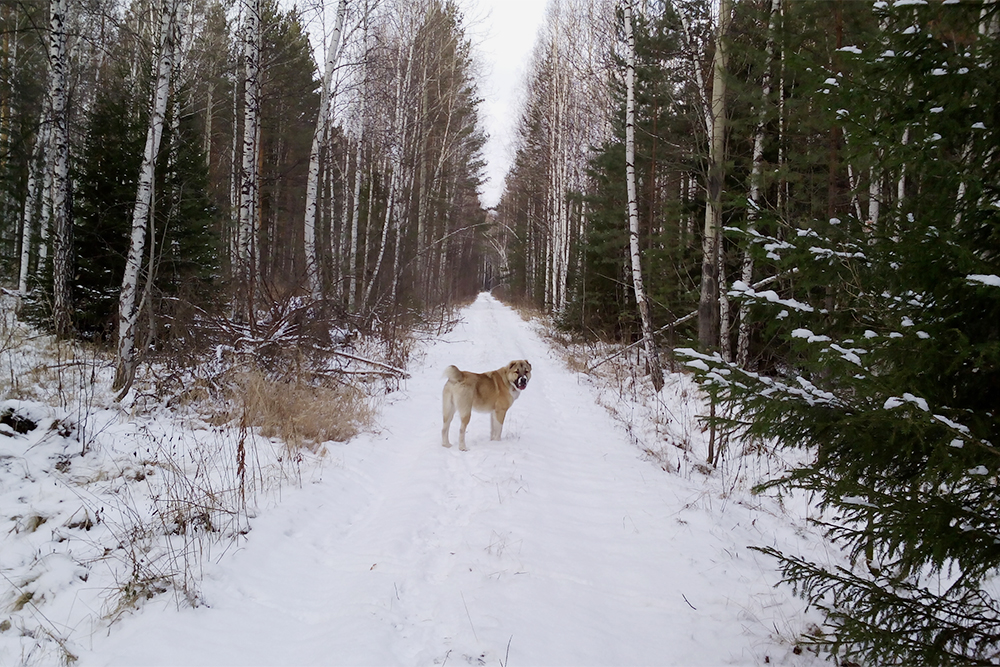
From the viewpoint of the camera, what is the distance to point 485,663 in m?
2.51

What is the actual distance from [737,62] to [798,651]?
32.9ft

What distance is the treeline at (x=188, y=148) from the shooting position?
8.50m

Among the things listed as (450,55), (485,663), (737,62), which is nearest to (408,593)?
(485,663)

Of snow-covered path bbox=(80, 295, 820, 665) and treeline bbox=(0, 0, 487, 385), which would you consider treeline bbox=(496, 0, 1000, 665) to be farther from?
treeline bbox=(0, 0, 487, 385)

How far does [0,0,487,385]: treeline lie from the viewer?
850 centimetres

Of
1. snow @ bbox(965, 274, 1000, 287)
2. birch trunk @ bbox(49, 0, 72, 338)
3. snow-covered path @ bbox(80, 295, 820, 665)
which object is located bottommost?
snow-covered path @ bbox(80, 295, 820, 665)

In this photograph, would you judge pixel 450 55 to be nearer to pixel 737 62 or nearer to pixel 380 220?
pixel 380 220

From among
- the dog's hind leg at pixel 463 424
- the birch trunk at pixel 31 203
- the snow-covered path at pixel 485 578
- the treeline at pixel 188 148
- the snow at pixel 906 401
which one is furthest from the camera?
the birch trunk at pixel 31 203

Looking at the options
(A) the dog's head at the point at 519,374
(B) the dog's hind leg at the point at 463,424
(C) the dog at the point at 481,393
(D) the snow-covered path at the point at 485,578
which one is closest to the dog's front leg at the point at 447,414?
(C) the dog at the point at 481,393

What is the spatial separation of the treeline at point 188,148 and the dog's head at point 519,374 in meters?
4.37

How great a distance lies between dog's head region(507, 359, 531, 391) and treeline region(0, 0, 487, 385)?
172 inches

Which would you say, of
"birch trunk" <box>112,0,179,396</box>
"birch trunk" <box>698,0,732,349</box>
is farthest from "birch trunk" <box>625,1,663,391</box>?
"birch trunk" <box>112,0,179,396</box>

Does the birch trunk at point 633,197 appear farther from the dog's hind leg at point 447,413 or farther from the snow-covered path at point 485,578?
the dog's hind leg at point 447,413

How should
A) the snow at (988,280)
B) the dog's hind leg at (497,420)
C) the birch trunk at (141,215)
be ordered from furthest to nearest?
the birch trunk at (141,215) < the dog's hind leg at (497,420) < the snow at (988,280)
